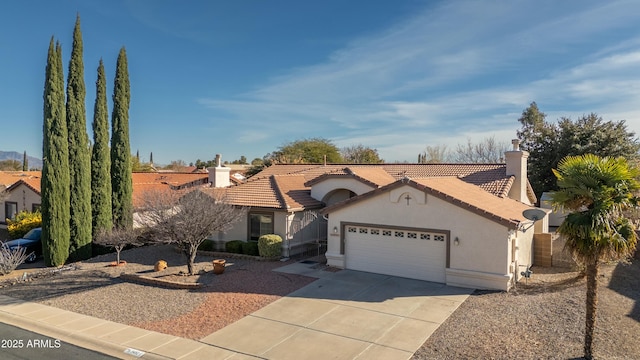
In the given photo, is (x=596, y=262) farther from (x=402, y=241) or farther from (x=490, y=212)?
(x=402, y=241)

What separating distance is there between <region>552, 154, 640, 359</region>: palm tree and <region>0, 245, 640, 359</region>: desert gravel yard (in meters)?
1.78

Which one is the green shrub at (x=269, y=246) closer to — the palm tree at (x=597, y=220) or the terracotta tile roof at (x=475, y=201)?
the terracotta tile roof at (x=475, y=201)

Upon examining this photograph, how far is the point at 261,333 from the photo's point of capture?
11.3 meters

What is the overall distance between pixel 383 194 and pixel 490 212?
167 inches

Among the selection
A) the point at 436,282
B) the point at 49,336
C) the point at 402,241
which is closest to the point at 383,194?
the point at 402,241

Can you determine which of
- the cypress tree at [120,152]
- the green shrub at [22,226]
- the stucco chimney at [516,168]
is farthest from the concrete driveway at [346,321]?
the green shrub at [22,226]

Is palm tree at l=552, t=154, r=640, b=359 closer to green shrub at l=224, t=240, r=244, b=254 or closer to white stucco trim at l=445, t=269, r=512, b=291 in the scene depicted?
white stucco trim at l=445, t=269, r=512, b=291

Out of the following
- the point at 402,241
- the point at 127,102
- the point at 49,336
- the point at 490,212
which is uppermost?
the point at 127,102

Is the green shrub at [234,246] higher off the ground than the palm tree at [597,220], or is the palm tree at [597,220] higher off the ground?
the palm tree at [597,220]

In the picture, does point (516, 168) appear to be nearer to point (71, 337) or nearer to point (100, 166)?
point (71, 337)

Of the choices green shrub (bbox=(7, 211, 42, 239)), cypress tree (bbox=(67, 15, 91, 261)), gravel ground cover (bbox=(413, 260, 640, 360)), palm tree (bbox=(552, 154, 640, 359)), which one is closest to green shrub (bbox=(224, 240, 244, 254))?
cypress tree (bbox=(67, 15, 91, 261))

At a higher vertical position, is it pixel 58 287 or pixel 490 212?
pixel 490 212

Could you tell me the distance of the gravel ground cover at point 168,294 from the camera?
40.7ft

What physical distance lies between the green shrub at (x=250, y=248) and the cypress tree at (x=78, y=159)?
874 cm
